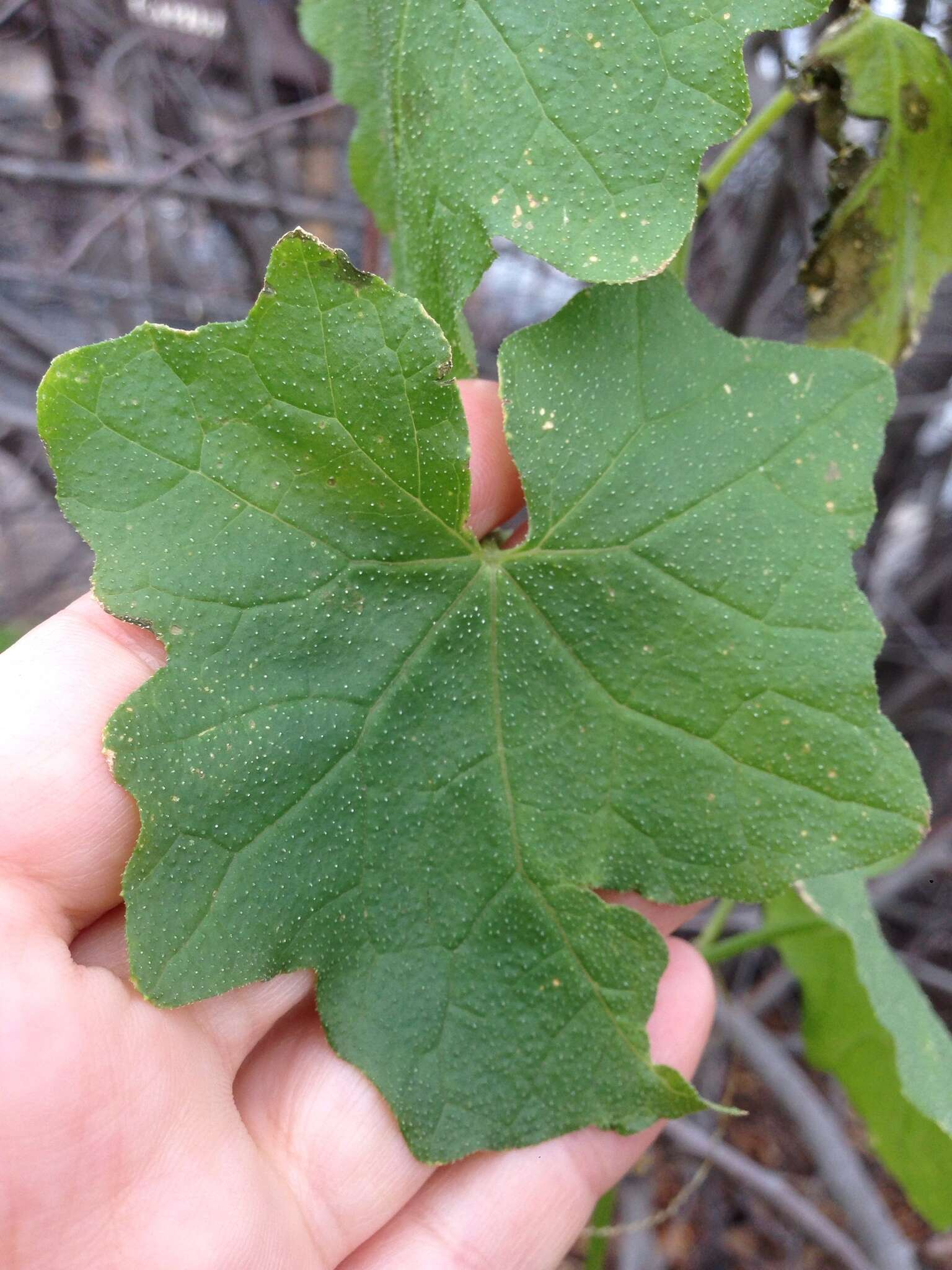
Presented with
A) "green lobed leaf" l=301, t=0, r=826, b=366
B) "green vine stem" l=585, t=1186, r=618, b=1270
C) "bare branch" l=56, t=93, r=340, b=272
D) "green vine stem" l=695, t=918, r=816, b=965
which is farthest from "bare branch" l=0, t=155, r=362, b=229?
"green vine stem" l=585, t=1186, r=618, b=1270

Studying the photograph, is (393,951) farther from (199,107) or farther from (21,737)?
(199,107)

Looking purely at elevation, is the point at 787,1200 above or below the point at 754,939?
below

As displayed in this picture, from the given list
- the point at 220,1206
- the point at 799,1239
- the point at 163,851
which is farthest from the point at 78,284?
the point at 799,1239

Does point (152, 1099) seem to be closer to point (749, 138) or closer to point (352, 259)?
point (749, 138)

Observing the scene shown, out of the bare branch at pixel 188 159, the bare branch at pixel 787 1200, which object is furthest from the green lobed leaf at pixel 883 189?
the bare branch at pixel 787 1200

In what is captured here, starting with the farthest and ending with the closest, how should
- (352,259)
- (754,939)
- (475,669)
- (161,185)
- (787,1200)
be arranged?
(352,259)
(161,185)
(787,1200)
(754,939)
(475,669)

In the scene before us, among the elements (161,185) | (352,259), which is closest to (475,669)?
(161,185)
